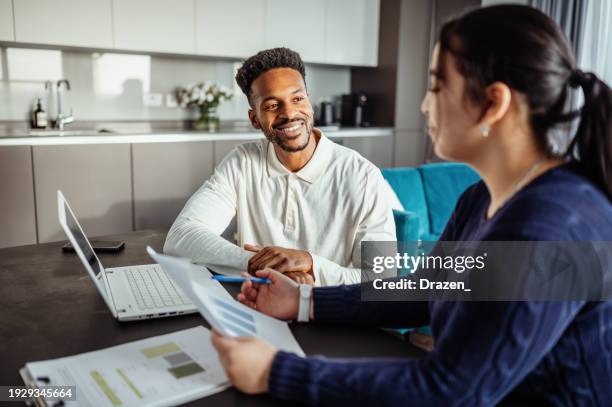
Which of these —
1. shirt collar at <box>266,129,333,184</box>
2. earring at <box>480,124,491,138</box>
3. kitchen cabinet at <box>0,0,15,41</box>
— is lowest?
shirt collar at <box>266,129,333,184</box>

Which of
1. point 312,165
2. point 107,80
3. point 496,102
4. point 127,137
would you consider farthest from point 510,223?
point 107,80

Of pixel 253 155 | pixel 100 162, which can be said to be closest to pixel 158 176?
pixel 100 162

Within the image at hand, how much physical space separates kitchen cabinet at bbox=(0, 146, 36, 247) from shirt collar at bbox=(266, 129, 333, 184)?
208 centimetres

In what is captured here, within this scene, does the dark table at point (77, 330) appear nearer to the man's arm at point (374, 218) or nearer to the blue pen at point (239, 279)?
the blue pen at point (239, 279)

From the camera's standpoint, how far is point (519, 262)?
2.33 ft

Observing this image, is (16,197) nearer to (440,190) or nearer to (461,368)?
(440,190)

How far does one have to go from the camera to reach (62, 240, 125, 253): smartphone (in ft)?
4.99

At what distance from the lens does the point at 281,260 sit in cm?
128

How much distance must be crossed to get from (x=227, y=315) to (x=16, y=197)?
9.34 feet

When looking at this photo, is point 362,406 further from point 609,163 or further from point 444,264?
point 609,163

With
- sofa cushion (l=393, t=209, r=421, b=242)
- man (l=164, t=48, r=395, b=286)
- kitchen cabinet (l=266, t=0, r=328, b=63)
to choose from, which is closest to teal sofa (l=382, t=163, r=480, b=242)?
sofa cushion (l=393, t=209, r=421, b=242)

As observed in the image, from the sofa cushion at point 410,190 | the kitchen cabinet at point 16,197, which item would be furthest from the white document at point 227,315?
the kitchen cabinet at point 16,197

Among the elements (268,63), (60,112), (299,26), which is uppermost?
(299,26)

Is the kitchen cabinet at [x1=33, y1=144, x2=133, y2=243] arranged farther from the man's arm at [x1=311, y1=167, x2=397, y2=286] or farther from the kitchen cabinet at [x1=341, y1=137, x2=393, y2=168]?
the man's arm at [x1=311, y1=167, x2=397, y2=286]
